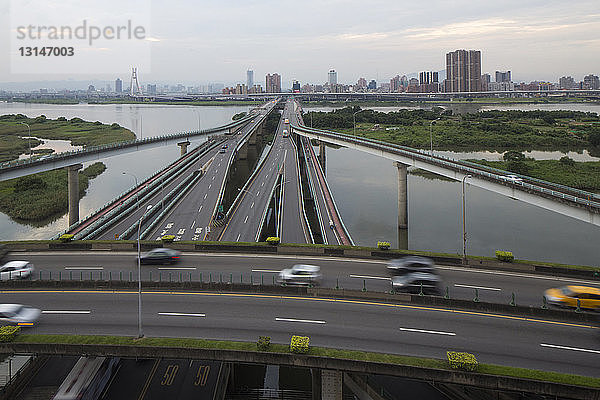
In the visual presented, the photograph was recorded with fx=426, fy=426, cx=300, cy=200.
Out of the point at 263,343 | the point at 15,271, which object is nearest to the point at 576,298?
the point at 263,343

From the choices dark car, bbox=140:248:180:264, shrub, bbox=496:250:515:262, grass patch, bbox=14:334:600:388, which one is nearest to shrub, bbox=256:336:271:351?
grass patch, bbox=14:334:600:388

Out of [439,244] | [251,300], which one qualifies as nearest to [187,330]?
[251,300]

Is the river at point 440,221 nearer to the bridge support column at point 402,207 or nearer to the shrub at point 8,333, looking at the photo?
the bridge support column at point 402,207

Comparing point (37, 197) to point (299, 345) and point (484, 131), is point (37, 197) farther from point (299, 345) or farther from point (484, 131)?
point (484, 131)

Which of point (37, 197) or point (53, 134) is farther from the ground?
point (53, 134)

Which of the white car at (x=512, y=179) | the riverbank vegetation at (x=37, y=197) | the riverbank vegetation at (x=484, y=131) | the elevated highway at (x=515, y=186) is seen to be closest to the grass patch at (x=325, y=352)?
the elevated highway at (x=515, y=186)

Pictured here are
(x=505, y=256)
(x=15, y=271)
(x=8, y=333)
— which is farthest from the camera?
(x=505, y=256)
